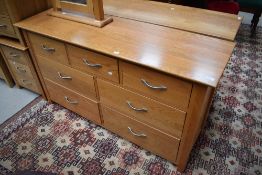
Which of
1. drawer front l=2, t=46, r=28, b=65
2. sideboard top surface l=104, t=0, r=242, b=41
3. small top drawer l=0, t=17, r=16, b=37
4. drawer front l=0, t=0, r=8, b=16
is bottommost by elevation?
drawer front l=2, t=46, r=28, b=65

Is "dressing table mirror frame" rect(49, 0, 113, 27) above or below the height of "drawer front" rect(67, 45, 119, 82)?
above

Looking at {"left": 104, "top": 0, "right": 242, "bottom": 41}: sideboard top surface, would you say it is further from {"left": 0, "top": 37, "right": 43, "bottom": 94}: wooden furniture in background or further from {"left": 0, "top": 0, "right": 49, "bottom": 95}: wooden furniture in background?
{"left": 0, "top": 37, "right": 43, "bottom": 94}: wooden furniture in background

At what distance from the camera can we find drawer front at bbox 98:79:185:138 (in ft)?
3.53

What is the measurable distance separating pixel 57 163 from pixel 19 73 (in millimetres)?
879

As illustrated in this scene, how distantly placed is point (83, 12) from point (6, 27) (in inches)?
24.5

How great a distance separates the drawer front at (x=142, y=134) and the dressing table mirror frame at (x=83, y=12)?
55 centimetres

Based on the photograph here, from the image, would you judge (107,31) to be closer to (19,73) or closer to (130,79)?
(130,79)

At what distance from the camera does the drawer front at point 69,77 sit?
1.31 meters

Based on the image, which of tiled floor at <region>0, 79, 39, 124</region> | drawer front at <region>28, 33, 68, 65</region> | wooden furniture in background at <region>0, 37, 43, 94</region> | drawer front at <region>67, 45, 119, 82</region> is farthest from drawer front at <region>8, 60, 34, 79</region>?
drawer front at <region>67, 45, 119, 82</region>

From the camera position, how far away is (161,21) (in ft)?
4.33

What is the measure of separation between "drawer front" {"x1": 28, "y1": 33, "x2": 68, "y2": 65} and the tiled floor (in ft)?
1.96

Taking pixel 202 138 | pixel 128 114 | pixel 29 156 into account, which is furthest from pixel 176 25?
pixel 29 156

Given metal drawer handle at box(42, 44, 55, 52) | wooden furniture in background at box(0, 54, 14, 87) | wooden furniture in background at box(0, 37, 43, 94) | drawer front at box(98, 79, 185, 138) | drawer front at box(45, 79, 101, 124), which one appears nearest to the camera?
drawer front at box(98, 79, 185, 138)

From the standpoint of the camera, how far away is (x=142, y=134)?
4.24 ft
